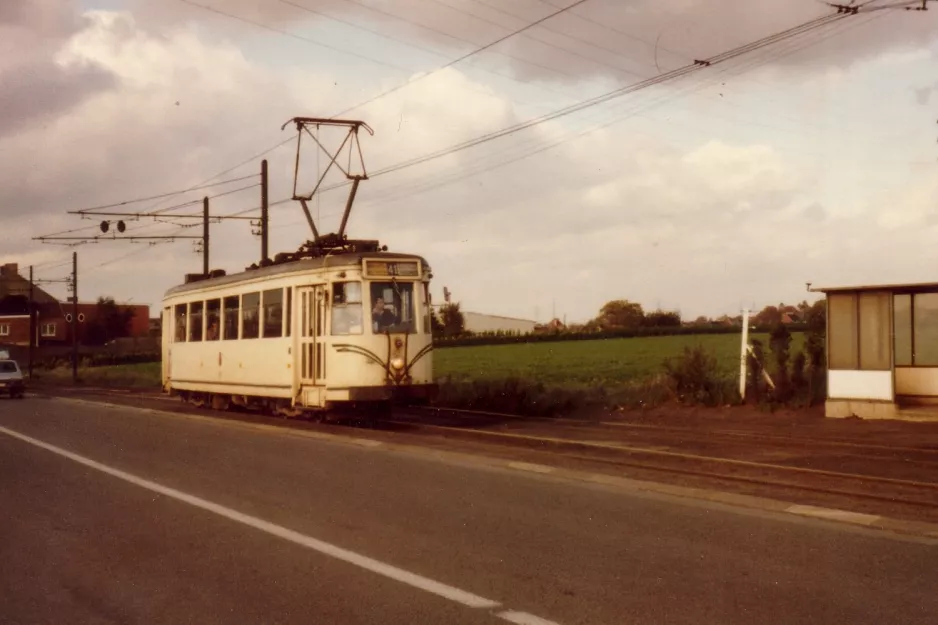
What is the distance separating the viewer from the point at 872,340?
20.9 m

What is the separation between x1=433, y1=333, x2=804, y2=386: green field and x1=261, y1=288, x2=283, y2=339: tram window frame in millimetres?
12427

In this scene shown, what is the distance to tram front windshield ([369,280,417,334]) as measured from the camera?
67.2 ft

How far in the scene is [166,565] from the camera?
303 inches

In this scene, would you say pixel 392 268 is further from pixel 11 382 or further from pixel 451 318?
pixel 451 318

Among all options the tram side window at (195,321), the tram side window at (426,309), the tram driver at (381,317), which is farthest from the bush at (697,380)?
the tram side window at (195,321)

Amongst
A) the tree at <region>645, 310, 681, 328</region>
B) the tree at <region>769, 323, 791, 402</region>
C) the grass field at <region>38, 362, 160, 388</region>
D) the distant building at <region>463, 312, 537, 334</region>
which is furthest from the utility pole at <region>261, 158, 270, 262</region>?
the distant building at <region>463, 312, 537, 334</region>

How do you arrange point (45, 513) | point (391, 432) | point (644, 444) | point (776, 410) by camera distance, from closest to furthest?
1. point (45, 513)
2. point (644, 444)
3. point (391, 432)
4. point (776, 410)

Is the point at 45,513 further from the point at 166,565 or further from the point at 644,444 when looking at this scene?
the point at 644,444

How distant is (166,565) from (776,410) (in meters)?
18.0

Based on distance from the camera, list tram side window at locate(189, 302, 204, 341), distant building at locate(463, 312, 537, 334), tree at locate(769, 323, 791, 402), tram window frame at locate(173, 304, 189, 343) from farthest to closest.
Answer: distant building at locate(463, 312, 537, 334) < tram window frame at locate(173, 304, 189, 343) < tram side window at locate(189, 302, 204, 341) < tree at locate(769, 323, 791, 402)

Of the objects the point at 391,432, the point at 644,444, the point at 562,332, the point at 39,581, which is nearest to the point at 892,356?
the point at 644,444

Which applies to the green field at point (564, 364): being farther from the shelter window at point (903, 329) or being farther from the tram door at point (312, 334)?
the tram door at point (312, 334)

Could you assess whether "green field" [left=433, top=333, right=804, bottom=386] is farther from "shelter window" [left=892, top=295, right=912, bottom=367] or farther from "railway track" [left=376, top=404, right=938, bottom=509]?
"railway track" [left=376, top=404, right=938, bottom=509]

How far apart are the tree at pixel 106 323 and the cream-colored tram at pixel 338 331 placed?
92.4 m
